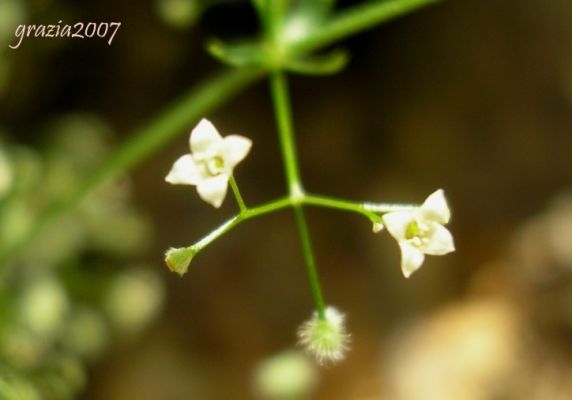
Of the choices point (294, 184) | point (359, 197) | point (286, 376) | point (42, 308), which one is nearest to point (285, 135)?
point (294, 184)

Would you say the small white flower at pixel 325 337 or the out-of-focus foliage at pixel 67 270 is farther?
the out-of-focus foliage at pixel 67 270

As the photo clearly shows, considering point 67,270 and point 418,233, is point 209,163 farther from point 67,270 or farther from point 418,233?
point 67,270

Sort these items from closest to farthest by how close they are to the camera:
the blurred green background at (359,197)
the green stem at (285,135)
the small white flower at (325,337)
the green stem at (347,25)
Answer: the small white flower at (325,337) < the green stem at (285,135) < the green stem at (347,25) < the blurred green background at (359,197)

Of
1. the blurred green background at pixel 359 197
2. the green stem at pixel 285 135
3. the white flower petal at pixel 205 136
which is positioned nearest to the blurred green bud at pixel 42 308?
the blurred green background at pixel 359 197

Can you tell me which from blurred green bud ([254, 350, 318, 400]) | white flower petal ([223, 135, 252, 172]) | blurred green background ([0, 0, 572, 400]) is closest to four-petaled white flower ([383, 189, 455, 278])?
white flower petal ([223, 135, 252, 172])

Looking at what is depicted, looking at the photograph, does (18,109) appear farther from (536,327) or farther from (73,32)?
(536,327)

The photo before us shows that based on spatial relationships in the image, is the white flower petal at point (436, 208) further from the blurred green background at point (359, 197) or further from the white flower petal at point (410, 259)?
the blurred green background at point (359, 197)

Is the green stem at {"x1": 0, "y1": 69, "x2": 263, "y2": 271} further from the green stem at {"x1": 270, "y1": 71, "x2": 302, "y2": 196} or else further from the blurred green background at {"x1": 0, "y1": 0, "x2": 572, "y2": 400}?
the blurred green background at {"x1": 0, "y1": 0, "x2": 572, "y2": 400}
